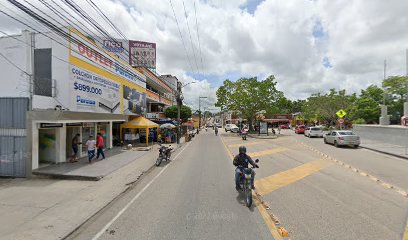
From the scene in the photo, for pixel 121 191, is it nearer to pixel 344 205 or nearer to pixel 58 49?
pixel 344 205

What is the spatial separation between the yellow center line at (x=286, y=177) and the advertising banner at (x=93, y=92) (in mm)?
11438

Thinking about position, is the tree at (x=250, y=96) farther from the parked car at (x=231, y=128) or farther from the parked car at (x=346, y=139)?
the parked car at (x=346, y=139)

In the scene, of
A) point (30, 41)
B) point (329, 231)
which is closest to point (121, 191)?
point (329, 231)

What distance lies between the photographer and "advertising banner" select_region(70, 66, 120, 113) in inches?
575

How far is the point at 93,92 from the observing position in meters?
16.6

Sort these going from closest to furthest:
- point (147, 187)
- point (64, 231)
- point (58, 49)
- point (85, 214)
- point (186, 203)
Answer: point (64, 231) → point (85, 214) → point (186, 203) → point (147, 187) → point (58, 49)

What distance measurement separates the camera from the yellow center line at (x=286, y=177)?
8241 mm

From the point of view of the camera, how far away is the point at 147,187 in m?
8.75

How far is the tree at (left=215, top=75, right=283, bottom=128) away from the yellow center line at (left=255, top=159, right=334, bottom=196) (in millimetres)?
30819

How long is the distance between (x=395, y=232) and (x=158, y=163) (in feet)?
34.3

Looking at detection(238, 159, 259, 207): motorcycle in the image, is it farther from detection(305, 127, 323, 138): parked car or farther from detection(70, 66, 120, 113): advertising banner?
detection(305, 127, 323, 138): parked car

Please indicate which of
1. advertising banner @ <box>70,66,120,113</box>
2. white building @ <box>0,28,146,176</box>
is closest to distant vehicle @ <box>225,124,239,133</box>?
advertising banner @ <box>70,66,120,113</box>

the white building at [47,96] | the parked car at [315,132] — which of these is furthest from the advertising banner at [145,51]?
the parked car at [315,132]

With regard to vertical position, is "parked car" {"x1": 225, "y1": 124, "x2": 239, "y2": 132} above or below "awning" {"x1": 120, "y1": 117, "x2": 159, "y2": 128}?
below
